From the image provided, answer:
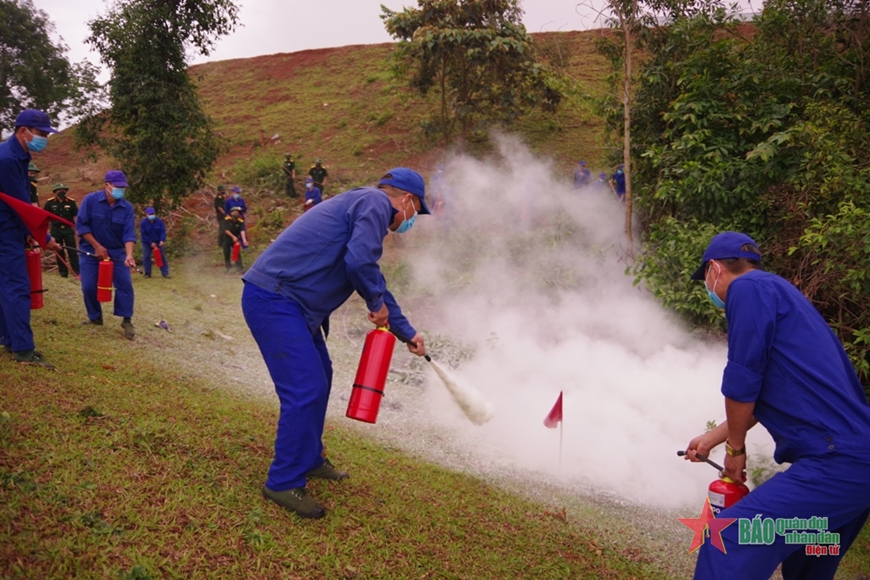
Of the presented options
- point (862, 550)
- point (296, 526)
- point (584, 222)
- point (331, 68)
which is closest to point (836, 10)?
point (584, 222)

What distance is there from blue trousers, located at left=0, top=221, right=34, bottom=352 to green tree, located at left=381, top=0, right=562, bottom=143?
17.1m

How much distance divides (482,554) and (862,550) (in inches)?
139

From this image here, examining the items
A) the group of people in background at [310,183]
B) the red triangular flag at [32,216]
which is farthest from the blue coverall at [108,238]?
the group of people in background at [310,183]

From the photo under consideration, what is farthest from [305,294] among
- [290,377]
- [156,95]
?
[156,95]

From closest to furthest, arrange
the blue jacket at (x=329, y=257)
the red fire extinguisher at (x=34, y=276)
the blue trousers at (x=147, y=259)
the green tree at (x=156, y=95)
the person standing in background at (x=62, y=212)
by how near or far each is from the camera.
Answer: the blue jacket at (x=329, y=257)
the red fire extinguisher at (x=34, y=276)
the person standing in background at (x=62, y=212)
the blue trousers at (x=147, y=259)
the green tree at (x=156, y=95)

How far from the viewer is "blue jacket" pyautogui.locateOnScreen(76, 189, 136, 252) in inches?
314

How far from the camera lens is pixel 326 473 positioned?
4.41m

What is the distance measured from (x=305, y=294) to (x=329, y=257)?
0.88 feet

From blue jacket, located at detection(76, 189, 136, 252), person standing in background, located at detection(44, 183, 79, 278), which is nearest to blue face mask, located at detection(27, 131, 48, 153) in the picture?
blue jacket, located at detection(76, 189, 136, 252)

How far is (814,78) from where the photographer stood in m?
8.91

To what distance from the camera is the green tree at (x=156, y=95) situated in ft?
58.2

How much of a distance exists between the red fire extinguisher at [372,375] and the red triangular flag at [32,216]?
3.45 metres

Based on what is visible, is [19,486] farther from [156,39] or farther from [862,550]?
[156,39]

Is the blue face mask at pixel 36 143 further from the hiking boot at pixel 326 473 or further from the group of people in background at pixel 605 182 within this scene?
the group of people in background at pixel 605 182
